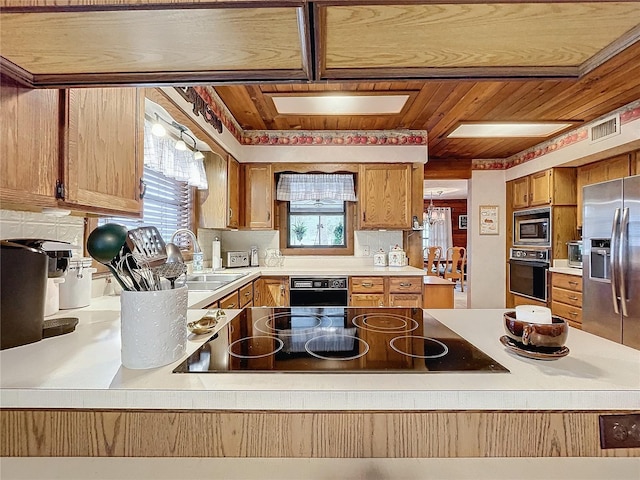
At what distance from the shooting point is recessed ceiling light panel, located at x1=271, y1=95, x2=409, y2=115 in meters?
2.83

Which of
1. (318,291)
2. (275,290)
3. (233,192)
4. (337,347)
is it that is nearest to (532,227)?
(318,291)

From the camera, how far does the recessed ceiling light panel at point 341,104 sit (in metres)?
2.83

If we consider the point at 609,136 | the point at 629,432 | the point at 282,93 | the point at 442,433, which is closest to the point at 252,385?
the point at 442,433

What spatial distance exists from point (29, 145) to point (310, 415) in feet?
3.74

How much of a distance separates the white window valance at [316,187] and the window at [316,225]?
0.21 meters

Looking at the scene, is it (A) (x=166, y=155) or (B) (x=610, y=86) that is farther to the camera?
(B) (x=610, y=86)

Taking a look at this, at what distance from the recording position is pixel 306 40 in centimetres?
72

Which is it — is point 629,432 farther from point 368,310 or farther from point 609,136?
point 609,136

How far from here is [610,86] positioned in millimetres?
2625

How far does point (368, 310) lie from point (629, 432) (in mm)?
918

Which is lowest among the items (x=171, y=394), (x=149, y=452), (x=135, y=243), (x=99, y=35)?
(x=149, y=452)

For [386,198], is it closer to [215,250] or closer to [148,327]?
[215,250]

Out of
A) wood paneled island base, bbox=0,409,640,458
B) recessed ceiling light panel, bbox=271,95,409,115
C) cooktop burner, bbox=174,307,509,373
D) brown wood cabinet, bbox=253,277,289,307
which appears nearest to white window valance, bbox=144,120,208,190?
recessed ceiling light panel, bbox=271,95,409,115

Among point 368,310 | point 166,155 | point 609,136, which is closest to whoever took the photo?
point 368,310
